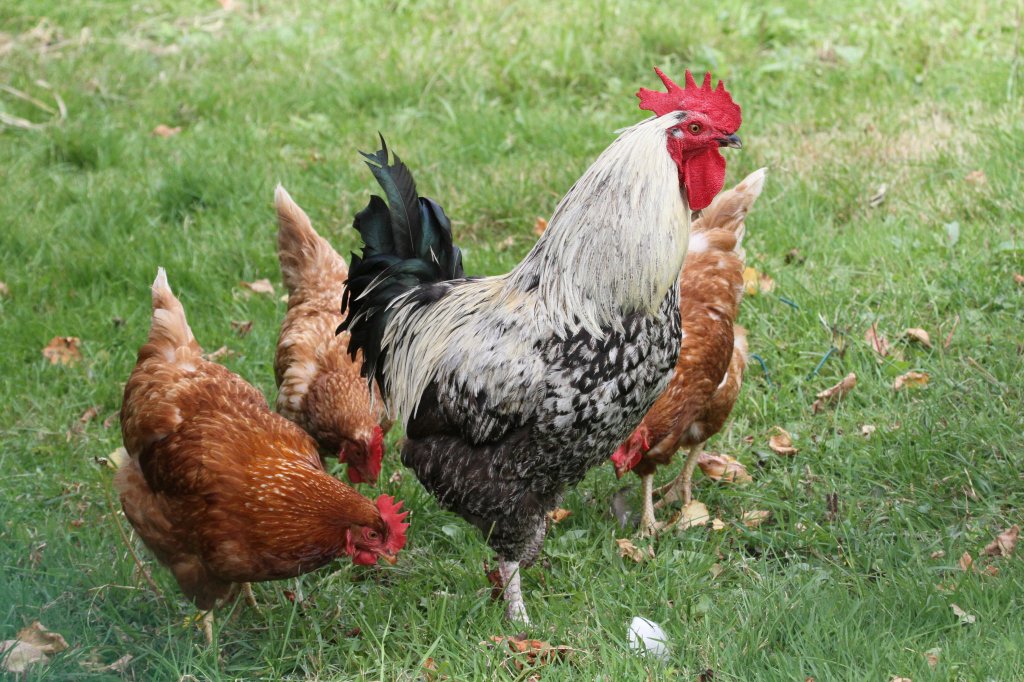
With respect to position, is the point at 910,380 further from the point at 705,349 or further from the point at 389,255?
the point at 389,255

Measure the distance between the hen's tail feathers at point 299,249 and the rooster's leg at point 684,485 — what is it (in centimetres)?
184

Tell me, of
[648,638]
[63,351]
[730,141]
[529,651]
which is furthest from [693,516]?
[63,351]

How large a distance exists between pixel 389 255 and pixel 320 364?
2.73 feet

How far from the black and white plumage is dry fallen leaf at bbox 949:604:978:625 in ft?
3.87

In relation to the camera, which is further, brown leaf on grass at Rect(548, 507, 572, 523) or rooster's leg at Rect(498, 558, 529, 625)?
brown leaf on grass at Rect(548, 507, 572, 523)

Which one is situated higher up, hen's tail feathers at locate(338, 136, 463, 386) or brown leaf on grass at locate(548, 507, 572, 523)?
hen's tail feathers at locate(338, 136, 463, 386)

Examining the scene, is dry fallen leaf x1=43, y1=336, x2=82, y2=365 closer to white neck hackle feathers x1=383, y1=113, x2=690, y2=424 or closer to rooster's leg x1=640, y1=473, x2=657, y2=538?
white neck hackle feathers x1=383, y1=113, x2=690, y2=424

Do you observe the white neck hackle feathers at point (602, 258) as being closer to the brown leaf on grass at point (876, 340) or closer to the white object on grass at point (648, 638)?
the white object on grass at point (648, 638)

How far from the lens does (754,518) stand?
4.31m

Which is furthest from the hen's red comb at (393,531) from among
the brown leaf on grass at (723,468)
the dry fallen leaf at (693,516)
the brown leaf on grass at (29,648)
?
the brown leaf on grass at (723,468)

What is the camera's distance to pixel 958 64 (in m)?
7.21

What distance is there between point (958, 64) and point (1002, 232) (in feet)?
7.19

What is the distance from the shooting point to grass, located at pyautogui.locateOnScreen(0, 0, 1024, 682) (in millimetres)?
3688

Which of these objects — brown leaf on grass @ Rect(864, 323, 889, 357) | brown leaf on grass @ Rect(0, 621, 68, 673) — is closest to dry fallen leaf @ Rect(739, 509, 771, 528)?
brown leaf on grass @ Rect(864, 323, 889, 357)
